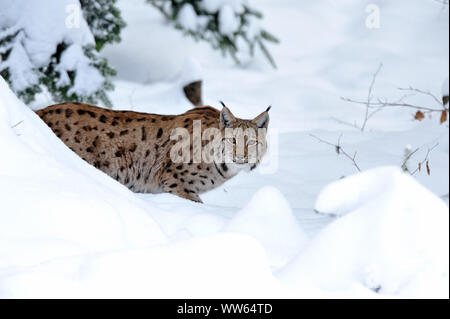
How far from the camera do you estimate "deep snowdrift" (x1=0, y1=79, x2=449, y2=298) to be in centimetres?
265

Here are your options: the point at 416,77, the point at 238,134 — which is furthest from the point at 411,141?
the point at 416,77

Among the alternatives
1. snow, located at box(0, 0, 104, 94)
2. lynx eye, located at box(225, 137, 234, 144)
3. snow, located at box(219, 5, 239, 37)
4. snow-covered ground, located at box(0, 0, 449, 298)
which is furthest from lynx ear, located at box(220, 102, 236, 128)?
snow, located at box(219, 5, 239, 37)

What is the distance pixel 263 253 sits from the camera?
2.81 m

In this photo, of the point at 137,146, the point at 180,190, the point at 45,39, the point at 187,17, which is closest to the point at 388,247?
the point at 180,190

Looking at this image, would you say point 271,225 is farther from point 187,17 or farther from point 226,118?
point 187,17

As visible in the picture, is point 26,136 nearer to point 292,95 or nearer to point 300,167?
point 300,167

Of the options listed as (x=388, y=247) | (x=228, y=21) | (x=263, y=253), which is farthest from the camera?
(x=228, y=21)

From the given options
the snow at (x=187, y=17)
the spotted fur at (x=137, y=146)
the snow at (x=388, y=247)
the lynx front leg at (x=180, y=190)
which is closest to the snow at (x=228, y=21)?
the snow at (x=187, y=17)

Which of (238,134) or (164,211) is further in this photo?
(238,134)

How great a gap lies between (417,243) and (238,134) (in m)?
2.92

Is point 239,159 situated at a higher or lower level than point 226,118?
lower

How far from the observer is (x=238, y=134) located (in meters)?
5.45

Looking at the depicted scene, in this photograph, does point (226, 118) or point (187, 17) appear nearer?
point (226, 118)
